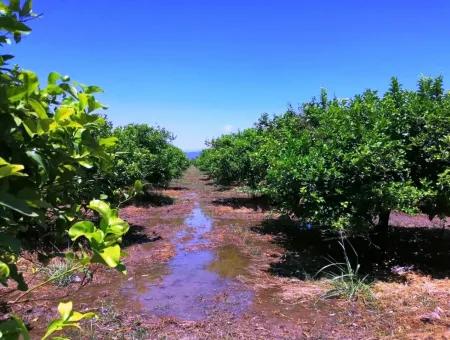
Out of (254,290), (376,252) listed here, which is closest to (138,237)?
(254,290)

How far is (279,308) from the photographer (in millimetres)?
7215

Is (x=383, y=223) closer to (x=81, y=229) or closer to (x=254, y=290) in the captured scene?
(x=254, y=290)

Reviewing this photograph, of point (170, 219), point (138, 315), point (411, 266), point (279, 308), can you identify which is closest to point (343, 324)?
point (279, 308)

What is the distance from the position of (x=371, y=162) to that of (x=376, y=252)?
335cm

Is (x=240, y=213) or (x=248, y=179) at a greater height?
(x=248, y=179)

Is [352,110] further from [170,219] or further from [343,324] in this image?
[170,219]

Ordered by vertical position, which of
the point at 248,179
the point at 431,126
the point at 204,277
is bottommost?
the point at 204,277

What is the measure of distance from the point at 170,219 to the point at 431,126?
33.8 ft

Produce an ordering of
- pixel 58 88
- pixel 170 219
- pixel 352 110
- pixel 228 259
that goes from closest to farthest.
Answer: pixel 58 88
pixel 352 110
pixel 228 259
pixel 170 219

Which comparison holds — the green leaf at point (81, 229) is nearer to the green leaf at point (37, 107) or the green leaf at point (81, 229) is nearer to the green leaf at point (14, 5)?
the green leaf at point (37, 107)

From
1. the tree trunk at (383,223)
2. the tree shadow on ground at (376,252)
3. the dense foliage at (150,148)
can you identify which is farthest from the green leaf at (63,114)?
the dense foliage at (150,148)

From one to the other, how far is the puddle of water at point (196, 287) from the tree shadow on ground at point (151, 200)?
8206 millimetres

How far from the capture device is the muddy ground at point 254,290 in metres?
6.27

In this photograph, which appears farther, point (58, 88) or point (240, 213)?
point (240, 213)
